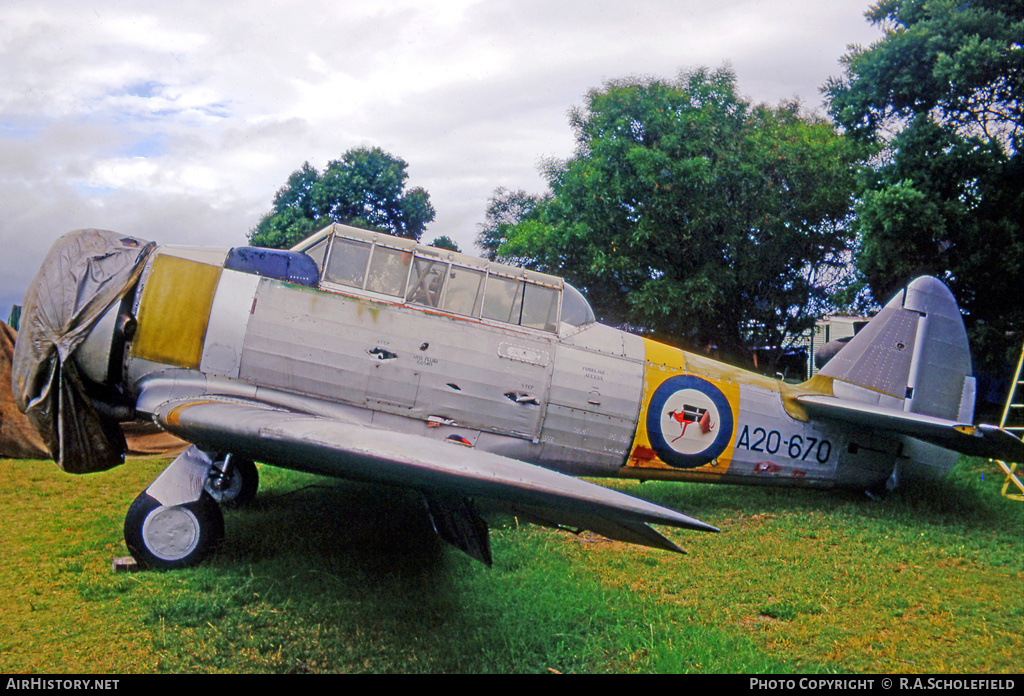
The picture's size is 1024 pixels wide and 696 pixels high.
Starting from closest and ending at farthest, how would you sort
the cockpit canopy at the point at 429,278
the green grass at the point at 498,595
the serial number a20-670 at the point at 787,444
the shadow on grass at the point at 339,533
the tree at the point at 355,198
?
the green grass at the point at 498,595 < the shadow on grass at the point at 339,533 < the cockpit canopy at the point at 429,278 < the serial number a20-670 at the point at 787,444 < the tree at the point at 355,198

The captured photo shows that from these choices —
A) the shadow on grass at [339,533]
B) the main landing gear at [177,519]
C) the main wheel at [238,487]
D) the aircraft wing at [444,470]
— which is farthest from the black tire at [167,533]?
the main wheel at [238,487]

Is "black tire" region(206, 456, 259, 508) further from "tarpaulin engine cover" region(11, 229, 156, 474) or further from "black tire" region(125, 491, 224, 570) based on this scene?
"black tire" region(125, 491, 224, 570)

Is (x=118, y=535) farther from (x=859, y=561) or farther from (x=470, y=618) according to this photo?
(x=859, y=561)

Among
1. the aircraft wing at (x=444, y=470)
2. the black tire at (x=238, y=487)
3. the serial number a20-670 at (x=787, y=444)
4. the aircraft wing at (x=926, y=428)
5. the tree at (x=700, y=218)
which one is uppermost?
the tree at (x=700, y=218)

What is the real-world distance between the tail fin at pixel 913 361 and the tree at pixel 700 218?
650 centimetres

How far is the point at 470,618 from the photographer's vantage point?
Result: 368cm

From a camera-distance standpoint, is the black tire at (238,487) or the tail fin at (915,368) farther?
the tail fin at (915,368)

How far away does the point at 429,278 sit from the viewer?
16.3ft

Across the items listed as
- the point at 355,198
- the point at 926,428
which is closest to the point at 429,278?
the point at 926,428

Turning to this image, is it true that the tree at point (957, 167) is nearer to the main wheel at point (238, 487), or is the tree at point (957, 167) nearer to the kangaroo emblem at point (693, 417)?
the kangaroo emblem at point (693, 417)

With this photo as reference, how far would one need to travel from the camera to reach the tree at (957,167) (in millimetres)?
10727
